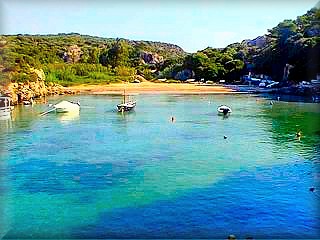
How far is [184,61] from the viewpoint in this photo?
199 ft

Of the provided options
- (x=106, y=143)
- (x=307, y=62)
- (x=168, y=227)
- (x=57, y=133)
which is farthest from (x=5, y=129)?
(x=307, y=62)

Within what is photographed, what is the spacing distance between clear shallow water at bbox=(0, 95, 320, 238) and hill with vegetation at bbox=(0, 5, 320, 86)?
45.6 ft

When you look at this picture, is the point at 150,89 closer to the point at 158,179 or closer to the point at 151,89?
the point at 151,89

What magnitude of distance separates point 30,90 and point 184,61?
2792 centimetres

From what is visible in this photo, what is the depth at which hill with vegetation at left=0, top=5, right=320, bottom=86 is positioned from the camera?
132 feet

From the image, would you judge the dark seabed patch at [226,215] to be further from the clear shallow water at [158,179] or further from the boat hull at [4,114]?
the boat hull at [4,114]

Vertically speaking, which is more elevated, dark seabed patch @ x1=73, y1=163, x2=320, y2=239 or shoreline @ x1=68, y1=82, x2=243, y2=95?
shoreline @ x1=68, y1=82, x2=243, y2=95

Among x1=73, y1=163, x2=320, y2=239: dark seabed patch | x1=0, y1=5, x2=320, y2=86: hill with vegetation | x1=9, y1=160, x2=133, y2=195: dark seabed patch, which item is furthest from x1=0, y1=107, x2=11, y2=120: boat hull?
x1=73, y1=163, x2=320, y2=239: dark seabed patch

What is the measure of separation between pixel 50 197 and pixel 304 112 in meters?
19.7

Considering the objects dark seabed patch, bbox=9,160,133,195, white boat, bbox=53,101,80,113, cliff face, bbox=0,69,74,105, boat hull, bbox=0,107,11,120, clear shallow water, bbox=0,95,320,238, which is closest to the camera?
clear shallow water, bbox=0,95,320,238

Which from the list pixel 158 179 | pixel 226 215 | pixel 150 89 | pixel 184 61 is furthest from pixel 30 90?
pixel 226 215

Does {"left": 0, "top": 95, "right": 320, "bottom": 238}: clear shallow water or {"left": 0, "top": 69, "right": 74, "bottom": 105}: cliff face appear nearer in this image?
{"left": 0, "top": 95, "right": 320, "bottom": 238}: clear shallow water

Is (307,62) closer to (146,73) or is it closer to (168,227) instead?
(146,73)

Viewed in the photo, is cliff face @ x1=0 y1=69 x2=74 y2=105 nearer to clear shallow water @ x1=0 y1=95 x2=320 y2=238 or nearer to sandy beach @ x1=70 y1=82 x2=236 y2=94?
sandy beach @ x1=70 y1=82 x2=236 y2=94
